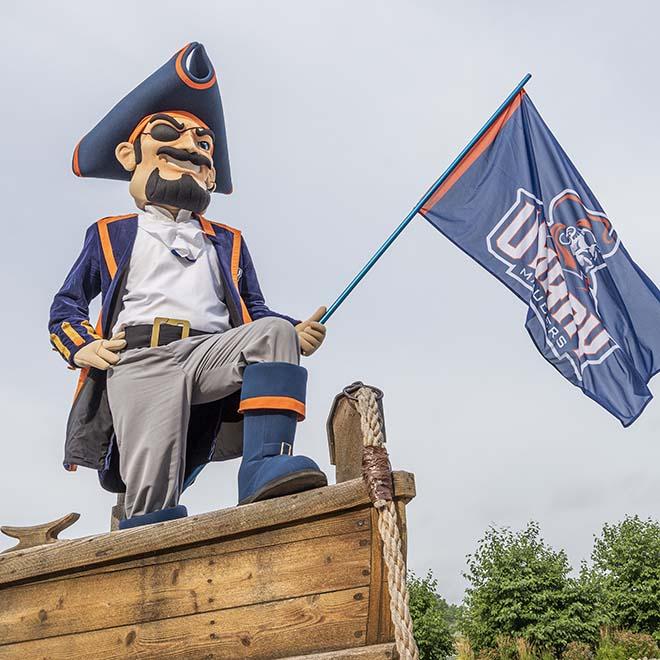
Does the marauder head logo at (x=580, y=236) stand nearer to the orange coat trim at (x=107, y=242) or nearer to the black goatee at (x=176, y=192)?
the black goatee at (x=176, y=192)

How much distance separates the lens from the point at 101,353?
3.88m

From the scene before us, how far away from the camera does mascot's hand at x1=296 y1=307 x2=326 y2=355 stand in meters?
4.07

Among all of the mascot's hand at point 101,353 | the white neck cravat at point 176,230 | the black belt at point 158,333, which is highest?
the white neck cravat at point 176,230

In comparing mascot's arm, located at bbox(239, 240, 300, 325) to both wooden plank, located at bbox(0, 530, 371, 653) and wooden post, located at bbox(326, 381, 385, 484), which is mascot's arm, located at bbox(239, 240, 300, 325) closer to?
wooden post, located at bbox(326, 381, 385, 484)

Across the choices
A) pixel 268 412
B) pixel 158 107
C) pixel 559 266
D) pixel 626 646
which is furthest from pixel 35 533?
pixel 626 646

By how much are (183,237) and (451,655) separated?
3115 cm

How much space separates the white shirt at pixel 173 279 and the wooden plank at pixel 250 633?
1.43 meters

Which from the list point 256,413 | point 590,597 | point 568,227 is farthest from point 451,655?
point 256,413

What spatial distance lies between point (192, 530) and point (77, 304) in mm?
1600

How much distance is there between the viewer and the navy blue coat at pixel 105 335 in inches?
155

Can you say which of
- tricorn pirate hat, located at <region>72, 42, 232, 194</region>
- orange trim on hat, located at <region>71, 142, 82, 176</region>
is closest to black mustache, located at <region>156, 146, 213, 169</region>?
tricorn pirate hat, located at <region>72, 42, 232, 194</region>

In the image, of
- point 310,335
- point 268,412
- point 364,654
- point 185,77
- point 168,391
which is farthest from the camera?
point 185,77

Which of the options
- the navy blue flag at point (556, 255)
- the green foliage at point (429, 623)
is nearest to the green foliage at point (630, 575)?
the green foliage at point (429, 623)

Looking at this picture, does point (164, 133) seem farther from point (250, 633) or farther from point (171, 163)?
point (250, 633)
